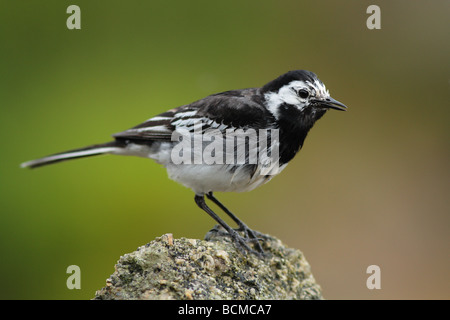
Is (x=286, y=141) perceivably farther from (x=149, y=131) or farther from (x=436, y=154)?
(x=436, y=154)

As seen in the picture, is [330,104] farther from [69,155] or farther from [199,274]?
[69,155]

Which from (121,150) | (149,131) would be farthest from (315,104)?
(121,150)

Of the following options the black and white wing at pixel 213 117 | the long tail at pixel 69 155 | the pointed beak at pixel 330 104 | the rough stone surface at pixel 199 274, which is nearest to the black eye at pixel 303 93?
the pointed beak at pixel 330 104

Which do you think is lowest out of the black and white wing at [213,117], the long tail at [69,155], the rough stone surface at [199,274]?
the rough stone surface at [199,274]

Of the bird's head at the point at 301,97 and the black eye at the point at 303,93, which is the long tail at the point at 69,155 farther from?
the black eye at the point at 303,93

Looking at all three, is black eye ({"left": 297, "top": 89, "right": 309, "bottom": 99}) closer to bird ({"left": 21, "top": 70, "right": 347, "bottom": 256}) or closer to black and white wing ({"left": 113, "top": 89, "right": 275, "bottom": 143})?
bird ({"left": 21, "top": 70, "right": 347, "bottom": 256})

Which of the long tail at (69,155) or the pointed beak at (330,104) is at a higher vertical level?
the pointed beak at (330,104)
